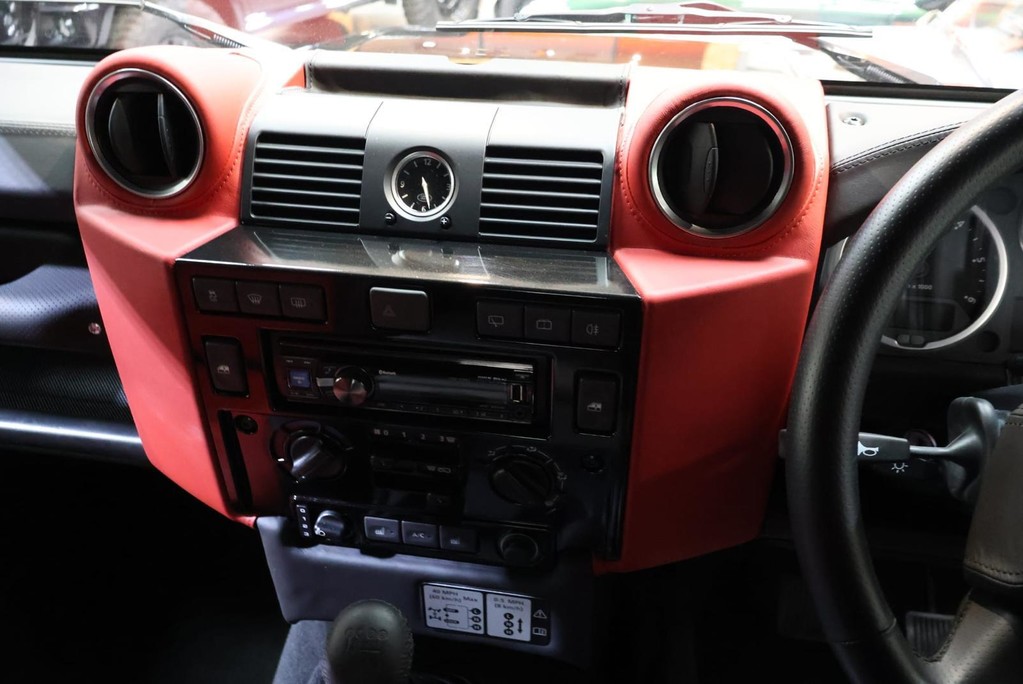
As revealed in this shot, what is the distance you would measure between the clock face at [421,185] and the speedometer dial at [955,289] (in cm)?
54

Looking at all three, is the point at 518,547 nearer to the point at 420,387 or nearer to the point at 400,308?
the point at 420,387

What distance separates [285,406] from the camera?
36.2 inches

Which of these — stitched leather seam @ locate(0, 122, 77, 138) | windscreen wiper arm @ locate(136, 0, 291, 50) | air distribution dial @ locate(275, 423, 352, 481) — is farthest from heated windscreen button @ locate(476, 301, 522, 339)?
stitched leather seam @ locate(0, 122, 77, 138)

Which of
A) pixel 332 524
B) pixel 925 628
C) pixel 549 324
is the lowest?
pixel 925 628

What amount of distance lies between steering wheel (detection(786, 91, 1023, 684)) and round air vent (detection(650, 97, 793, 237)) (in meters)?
0.19

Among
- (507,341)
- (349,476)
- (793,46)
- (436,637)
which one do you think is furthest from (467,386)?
(793,46)

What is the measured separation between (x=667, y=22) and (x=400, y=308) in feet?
1.99

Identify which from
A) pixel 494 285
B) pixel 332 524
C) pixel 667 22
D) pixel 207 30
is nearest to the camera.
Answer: pixel 494 285

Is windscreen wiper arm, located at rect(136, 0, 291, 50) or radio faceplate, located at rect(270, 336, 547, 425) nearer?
radio faceplate, located at rect(270, 336, 547, 425)

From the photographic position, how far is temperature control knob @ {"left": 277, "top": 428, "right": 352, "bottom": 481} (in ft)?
3.04

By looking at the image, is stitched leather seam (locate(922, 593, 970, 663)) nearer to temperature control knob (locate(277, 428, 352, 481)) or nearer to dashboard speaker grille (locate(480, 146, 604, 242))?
dashboard speaker grille (locate(480, 146, 604, 242))

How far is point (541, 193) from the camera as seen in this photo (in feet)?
2.76

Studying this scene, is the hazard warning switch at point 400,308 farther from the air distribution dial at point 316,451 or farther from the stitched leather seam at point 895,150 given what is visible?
the stitched leather seam at point 895,150

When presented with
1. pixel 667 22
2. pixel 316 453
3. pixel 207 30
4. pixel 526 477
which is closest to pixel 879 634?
pixel 526 477
